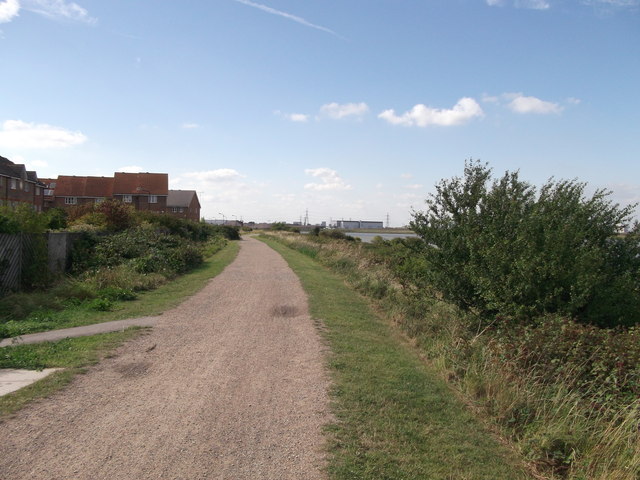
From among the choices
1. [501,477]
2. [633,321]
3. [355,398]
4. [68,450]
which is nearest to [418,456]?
[501,477]

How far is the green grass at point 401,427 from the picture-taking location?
168 inches

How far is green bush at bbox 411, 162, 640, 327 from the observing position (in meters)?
8.10

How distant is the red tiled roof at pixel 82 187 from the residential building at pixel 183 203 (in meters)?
13.3

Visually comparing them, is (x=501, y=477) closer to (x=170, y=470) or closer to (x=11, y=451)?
(x=170, y=470)

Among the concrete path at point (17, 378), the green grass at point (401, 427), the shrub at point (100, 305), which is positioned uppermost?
the shrub at point (100, 305)

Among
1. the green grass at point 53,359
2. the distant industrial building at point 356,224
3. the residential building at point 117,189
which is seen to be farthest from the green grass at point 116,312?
the distant industrial building at point 356,224

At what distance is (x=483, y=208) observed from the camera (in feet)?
34.3

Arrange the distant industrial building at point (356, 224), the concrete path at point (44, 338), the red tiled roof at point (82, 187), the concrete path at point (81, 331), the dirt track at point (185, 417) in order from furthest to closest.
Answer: the distant industrial building at point (356, 224) → the red tiled roof at point (82, 187) → the concrete path at point (81, 331) → the concrete path at point (44, 338) → the dirt track at point (185, 417)

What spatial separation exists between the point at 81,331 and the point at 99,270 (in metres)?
6.24

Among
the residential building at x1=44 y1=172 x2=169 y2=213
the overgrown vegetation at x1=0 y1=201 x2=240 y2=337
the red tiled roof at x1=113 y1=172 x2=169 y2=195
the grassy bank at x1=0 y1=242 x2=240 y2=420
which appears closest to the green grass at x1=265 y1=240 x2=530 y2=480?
the grassy bank at x1=0 y1=242 x2=240 y2=420

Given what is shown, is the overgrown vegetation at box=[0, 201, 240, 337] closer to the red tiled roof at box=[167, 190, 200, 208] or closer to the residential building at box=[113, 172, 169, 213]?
the residential building at box=[113, 172, 169, 213]

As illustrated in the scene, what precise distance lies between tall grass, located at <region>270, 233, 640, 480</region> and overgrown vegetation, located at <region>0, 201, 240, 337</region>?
741cm

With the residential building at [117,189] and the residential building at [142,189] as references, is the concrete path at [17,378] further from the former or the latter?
the residential building at [142,189]

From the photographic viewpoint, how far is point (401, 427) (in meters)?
5.07
